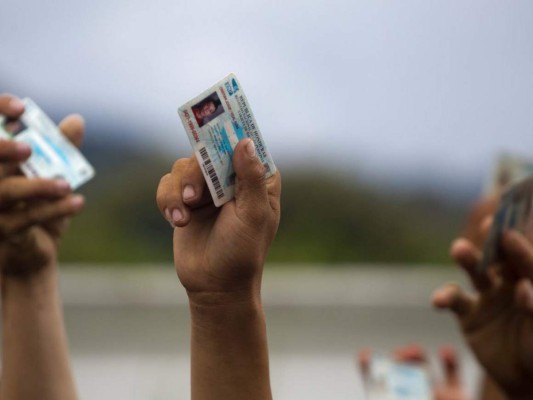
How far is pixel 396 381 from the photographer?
2.94m

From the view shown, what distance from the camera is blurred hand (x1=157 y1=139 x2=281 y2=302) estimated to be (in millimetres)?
1370

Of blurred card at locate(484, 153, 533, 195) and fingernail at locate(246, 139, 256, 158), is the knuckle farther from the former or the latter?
blurred card at locate(484, 153, 533, 195)

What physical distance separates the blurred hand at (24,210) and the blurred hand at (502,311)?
38.2 inches

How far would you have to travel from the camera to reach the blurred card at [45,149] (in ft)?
7.09

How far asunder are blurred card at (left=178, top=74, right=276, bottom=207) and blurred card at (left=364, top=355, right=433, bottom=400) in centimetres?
169

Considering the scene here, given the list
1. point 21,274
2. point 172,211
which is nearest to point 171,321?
point 21,274

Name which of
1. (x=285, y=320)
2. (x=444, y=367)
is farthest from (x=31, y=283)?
(x=285, y=320)

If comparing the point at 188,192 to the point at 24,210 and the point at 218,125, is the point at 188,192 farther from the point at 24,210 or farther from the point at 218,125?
the point at 24,210

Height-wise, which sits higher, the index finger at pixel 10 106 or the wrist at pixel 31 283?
the index finger at pixel 10 106

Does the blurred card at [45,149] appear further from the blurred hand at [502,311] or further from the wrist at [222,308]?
the blurred hand at [502,311]

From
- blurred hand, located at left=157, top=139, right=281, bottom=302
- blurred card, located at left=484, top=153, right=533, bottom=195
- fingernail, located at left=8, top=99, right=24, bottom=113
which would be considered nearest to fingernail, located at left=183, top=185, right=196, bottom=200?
blurred hand, located at left=157, top=139, right=281, bottom=302

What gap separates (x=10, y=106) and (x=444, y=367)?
5.59 ft

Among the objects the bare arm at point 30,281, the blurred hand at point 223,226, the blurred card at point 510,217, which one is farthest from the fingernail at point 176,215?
the blurred card at point 510,217

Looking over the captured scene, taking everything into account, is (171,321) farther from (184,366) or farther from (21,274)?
(21,274)
